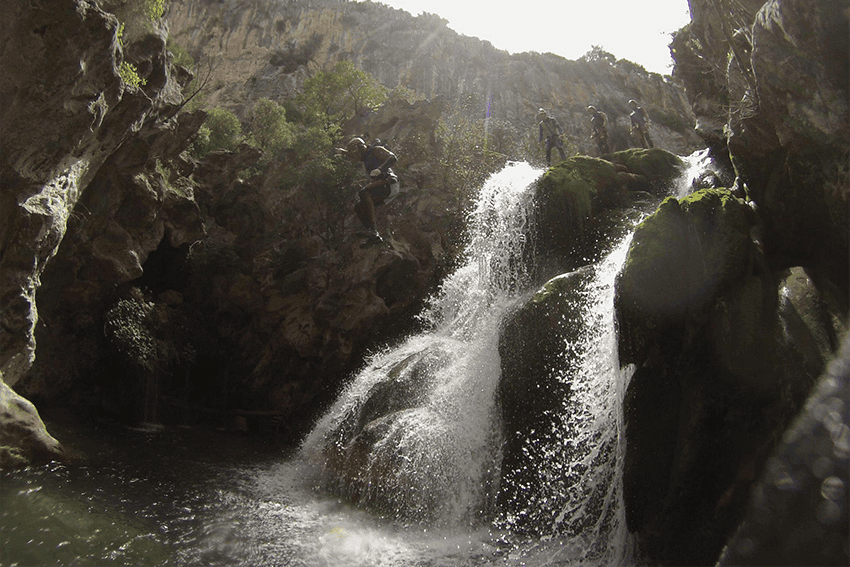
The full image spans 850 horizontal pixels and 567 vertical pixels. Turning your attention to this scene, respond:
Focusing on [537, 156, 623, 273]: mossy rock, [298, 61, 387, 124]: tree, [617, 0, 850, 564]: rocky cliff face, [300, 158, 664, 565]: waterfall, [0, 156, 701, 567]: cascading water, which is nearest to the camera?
[0, 156, 701, 567]: cascading water

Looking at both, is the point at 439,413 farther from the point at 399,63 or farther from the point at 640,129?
the point at 399,63

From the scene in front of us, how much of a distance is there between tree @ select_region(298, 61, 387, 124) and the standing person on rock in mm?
12805

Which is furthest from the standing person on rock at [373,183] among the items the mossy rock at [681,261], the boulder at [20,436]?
the boulder at [20,436]

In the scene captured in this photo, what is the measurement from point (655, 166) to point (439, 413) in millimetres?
10324

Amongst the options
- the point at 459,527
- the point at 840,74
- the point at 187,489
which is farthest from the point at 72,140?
the point at 840,74

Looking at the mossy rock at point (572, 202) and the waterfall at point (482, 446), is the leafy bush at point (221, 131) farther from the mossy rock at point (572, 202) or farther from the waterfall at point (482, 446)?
the waterfall at point (482, 446)

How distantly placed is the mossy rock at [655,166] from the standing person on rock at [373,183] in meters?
6.89

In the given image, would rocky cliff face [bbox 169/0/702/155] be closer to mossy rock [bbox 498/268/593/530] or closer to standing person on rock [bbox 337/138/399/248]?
standing person on rock [bbox 337/138/399/248]

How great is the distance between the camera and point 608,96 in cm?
4397

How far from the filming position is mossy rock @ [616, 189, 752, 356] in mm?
6566

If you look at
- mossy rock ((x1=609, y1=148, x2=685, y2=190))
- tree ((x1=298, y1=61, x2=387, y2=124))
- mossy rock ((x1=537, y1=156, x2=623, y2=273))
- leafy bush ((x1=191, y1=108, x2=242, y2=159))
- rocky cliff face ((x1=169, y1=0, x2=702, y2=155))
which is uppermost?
rocky cliff face ((x1=169, y1=0, x2=702, y2=155))

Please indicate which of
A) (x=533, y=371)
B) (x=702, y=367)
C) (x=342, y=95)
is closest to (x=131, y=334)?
(x=533, y=371)

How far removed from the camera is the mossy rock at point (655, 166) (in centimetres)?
1390

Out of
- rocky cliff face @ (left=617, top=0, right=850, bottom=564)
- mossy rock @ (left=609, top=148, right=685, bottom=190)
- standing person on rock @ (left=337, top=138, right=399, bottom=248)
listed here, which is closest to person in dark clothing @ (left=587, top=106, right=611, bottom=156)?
mossy rock @ (left=609, top=148, right=685, bottom=190)
